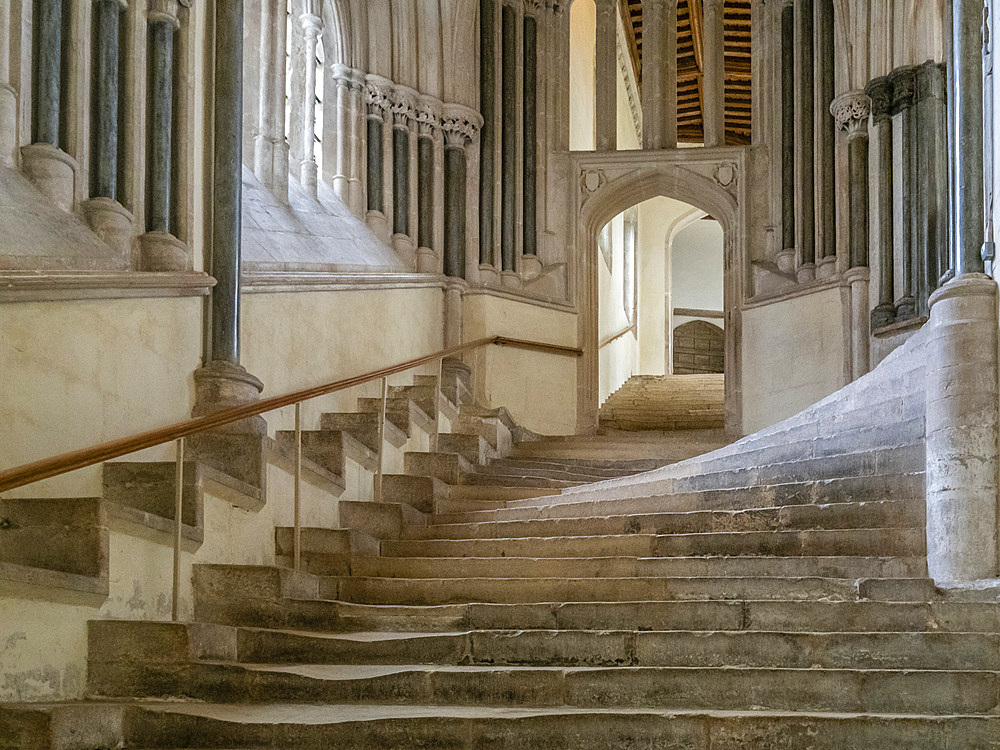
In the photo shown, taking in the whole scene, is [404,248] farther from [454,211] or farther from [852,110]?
[852,110]

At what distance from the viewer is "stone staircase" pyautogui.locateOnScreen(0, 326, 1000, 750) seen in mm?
3951

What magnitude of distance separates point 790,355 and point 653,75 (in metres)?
2.81

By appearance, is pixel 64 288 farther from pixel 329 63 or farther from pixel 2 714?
pixel 329 63

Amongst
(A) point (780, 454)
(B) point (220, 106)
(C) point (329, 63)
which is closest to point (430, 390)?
(B) point (220, 106)

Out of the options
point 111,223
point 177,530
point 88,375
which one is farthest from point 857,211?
point 177,530

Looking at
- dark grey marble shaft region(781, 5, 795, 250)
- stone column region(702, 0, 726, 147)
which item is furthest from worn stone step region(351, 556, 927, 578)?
stone column region(702, 0, 726, 147)

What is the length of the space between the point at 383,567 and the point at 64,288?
175cm

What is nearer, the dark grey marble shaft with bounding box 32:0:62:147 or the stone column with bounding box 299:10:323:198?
the dark grey marble shaft with bounding box 32:0:62:147

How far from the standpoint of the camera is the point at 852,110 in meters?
9.69

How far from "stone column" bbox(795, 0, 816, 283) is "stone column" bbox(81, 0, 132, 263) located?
18.3ft

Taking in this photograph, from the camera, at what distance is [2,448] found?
4750 millimetres

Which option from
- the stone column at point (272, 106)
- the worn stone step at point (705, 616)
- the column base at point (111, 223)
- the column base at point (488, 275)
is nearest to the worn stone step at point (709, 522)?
the worn stone step at point (705, 616)

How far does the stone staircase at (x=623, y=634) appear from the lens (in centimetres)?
395

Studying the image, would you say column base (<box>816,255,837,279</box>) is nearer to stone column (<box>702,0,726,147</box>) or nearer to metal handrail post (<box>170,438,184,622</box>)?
stone column (<box>702,0,726,147</box>)
